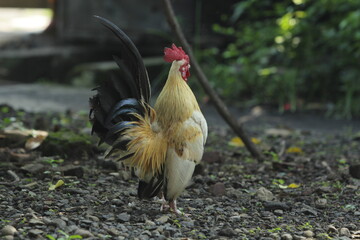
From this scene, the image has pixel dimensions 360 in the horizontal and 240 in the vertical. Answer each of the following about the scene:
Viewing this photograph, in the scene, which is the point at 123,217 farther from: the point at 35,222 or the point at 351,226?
the point at 351,226

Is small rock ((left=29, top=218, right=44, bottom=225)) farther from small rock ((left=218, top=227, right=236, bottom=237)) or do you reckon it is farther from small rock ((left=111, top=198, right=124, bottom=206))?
small rock ((left=218, top=227, right=236, bottom=237))

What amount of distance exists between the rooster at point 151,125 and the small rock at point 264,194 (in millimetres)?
732

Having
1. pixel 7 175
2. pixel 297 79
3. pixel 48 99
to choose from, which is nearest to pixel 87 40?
pixel 48 99

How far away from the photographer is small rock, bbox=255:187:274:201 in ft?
13.8

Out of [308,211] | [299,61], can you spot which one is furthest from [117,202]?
[299,61]

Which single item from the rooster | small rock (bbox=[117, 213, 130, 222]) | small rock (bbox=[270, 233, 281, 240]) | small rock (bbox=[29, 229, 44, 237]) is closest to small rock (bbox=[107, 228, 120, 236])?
small rock (bbox=[117, 213, 130, 222])

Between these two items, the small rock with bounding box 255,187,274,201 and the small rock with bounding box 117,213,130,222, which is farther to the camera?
the small rock with bounding box 255,187,274,201

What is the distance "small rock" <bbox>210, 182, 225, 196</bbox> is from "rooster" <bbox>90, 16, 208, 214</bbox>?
51cm

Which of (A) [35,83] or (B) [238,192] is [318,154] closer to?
(B) [238,192]

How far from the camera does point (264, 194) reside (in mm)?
4242

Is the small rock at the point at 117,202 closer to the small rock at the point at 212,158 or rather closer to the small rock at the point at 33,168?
the small rock at the point at 33,168

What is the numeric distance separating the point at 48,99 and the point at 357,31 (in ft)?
13.3

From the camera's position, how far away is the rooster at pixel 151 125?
11.9 feet

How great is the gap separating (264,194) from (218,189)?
0.32 meters
